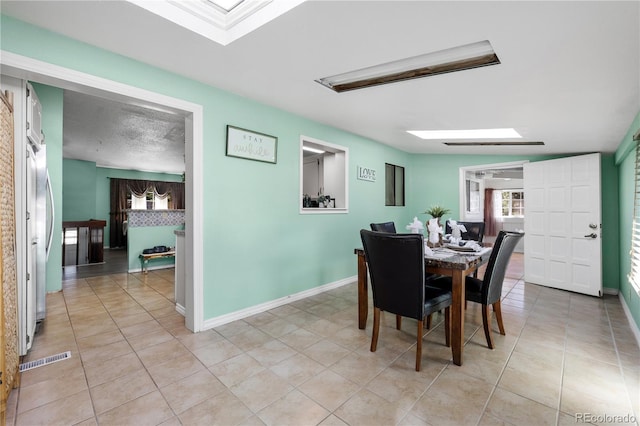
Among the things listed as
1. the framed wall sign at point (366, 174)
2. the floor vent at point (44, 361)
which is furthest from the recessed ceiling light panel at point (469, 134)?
the floor vent at point (44, 361)

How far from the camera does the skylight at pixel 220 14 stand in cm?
166

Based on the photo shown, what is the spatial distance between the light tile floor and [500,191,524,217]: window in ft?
24.4

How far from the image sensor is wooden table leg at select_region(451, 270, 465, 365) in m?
2.06

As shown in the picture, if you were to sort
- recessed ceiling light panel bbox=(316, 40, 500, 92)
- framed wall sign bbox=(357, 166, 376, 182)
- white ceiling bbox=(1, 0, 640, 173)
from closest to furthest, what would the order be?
white ceiling bbox=(1, 0, 640, 173)
recessed ceiling light panel bbox=(316, 40, 500, 92)
framed wall sign bbox=(357, 166, 376, 182)

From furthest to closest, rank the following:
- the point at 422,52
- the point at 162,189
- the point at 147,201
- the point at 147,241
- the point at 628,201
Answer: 1. the point at 162,189
2. the point at 147,201
3. the point at 147,241
4. the point at 628,201
5. the point at 422,52

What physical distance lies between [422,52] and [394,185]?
372 centimetres

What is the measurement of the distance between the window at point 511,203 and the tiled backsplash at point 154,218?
10162 millimetres

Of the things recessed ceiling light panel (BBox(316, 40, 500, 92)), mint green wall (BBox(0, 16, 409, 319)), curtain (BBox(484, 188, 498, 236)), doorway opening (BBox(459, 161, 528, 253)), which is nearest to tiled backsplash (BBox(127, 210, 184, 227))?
mint green wall (BBox(0, 16, 409, 319))

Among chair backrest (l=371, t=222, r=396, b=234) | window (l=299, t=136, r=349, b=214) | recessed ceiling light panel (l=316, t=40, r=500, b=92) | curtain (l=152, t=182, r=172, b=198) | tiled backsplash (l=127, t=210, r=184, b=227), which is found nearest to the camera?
recessed ceiling light panel (l=316, t=40, r=500, b=92)

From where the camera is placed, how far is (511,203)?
9.73 metres

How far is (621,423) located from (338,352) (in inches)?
65.1

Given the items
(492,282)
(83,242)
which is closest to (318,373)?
(492,282)

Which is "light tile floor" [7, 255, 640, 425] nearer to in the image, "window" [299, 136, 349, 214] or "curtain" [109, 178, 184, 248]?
"window" [299, 136, 349, 214]

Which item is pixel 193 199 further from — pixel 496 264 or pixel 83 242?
pixel 83 242
